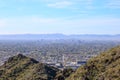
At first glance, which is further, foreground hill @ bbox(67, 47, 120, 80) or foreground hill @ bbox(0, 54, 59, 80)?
foreground hill @ bbox(0, 54, 59, 80)

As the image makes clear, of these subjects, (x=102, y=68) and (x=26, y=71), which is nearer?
(x=102, y=68)

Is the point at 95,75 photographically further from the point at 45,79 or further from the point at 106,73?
the point at 45,79

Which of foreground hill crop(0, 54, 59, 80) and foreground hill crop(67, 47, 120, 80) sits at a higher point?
foreground hill crop(67, 47, 120, 80)

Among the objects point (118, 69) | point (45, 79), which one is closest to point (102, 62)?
point (118, 69)

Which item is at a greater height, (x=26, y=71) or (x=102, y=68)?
(x=102, y=68)

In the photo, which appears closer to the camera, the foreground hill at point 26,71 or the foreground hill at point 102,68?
the foreground hill at point 102,68
